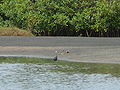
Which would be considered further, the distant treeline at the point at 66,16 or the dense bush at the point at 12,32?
the distant treeline at the point at 66,16

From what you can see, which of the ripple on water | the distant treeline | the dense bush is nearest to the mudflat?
the dense bush

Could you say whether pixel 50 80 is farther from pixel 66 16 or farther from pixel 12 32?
pixel 66 16

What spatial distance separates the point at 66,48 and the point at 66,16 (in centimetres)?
561

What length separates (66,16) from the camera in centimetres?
2316

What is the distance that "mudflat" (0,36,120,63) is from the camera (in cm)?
1546

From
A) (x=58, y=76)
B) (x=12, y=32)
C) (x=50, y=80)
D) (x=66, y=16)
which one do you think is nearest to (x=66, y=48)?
(x=12, y=32)

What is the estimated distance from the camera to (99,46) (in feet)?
60.2

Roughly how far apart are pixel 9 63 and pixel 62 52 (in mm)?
3099

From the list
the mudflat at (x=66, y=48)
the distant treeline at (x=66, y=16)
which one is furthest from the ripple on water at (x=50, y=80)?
the distant treeline at (x=66, y=16)

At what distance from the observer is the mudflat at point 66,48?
50.7 feet

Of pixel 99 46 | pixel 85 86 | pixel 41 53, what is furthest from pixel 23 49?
pixel 85 86

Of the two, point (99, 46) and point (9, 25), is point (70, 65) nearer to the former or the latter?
point (99, 46)

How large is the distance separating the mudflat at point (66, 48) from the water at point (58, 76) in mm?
1700

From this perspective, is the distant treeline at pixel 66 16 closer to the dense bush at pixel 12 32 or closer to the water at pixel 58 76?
the dense bush at pixel 12 32
